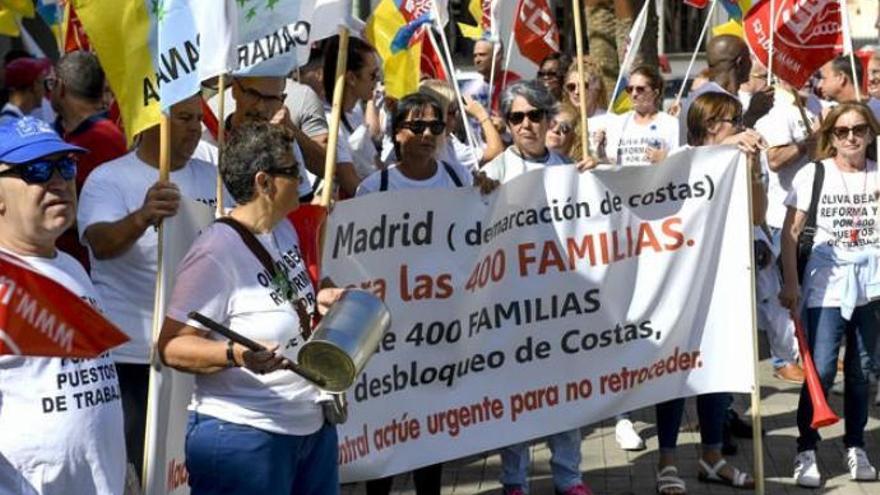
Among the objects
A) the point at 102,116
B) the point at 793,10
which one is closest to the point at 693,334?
the point at 102,116

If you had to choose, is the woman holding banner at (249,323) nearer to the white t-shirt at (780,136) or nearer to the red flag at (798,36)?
the red flag at (798,36)

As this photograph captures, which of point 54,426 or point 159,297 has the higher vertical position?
point 159,297

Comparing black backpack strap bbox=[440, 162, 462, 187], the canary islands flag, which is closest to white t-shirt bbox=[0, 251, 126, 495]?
black backpack strap bbox=[440, 162, 462, 187]

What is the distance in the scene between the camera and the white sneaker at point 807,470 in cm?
816

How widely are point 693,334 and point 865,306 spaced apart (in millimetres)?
1043

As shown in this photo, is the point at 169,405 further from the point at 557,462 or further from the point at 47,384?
the point at 557,462

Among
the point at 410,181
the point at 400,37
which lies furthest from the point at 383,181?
the point at 400,37

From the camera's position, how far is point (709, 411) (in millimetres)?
8094

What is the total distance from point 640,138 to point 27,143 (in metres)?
6.10

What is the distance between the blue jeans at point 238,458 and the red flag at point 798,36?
5997mm

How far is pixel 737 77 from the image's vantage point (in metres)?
10.3

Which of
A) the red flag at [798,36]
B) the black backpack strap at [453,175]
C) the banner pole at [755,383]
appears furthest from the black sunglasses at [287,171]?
the red flag at [798,36]

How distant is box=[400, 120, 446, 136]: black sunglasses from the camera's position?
7176 mm

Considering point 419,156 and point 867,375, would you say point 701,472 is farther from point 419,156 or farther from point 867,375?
point 419,156
